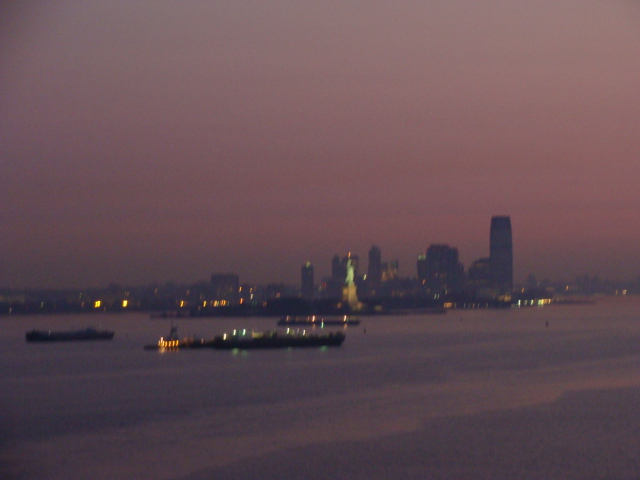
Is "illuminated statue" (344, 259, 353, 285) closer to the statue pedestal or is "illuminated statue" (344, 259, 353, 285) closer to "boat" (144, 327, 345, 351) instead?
the statue pedestal

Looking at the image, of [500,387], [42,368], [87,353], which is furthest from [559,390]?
[87,353]

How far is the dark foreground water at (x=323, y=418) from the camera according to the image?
1767 cm

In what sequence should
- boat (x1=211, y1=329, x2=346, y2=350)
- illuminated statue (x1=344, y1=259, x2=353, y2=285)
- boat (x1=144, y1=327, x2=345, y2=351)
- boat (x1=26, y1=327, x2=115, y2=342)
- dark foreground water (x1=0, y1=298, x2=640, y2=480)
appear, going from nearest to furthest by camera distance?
dark foreground water (x1=0, y1=298, x2=640, y2=480), boat (x1=144, y1=327, x2=345, y2=351), boat (x1=211, y1=329, x2=346, y2=350), boat (x1=26, y1=327, x2=115, y2=342), illuminated statue (x1=344, y1=259, x2=353, y2=285)

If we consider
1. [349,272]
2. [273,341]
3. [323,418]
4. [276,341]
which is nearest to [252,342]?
[273,341]

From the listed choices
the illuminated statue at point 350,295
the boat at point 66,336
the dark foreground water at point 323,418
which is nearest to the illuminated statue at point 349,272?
the illuminated statue at point 350,295

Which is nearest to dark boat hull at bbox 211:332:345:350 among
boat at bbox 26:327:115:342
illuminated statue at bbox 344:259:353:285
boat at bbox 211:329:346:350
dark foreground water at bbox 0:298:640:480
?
boat at bbox 211:329:346:350

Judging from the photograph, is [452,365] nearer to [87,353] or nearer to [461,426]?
[461,426]

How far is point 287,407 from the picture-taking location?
24.7 meters

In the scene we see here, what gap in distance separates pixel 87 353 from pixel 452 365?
61.9 feet

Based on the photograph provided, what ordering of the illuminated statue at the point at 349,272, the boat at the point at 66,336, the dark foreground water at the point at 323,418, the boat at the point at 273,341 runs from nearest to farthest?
→ the dark foreground water at the point at 323,418 < the boat at the point at 273,341 < the boat at the point at 66,336 < the illuminated statue at the point at 349,272

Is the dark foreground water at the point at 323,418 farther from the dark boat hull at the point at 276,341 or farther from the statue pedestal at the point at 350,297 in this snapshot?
the statue pedestal at the point at 350,297

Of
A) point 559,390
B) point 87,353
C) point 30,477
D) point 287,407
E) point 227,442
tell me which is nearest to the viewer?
point 30,477

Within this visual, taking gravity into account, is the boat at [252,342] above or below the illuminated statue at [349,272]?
below

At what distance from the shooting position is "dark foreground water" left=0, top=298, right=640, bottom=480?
17.7m
